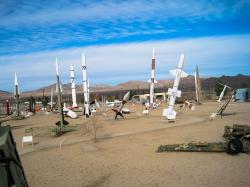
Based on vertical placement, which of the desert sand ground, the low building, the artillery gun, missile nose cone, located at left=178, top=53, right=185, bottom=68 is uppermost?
missile nose cone, located at left=178, top=53, right=185, bottom=68

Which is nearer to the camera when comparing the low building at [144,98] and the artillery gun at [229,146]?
the artillery gun at [229,146]

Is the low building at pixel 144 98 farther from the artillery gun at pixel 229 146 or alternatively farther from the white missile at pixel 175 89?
the artillery gun at pixel 229 146

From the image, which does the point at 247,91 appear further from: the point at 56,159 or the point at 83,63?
the point at 56,159

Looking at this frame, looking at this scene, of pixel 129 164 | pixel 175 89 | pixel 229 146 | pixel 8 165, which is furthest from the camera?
pixel 175 89

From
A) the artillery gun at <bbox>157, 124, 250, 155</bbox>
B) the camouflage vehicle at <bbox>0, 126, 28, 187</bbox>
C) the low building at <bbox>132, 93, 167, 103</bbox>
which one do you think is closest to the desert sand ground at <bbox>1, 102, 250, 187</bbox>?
the artillery gun at <bbox>157, 124, 250, 155</bbox>

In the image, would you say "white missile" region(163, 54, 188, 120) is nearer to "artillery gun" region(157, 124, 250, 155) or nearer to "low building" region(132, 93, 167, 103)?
"artillery gun" region(157, 124, 250, 155)

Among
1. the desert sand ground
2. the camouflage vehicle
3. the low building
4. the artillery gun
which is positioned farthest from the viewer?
the low building

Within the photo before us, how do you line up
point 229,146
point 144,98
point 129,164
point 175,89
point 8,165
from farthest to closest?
point 144,98 → point 175,89 → point 229,146 → point 129,164 → point 8,165

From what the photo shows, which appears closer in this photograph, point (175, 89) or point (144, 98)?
point (175, 89)

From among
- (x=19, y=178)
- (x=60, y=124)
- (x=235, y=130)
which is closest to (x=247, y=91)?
(x=60, y=124)

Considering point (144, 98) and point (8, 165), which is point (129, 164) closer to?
point (8, 165)

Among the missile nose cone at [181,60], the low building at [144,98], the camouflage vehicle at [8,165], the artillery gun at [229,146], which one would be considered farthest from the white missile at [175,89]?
the low building at [144,98]

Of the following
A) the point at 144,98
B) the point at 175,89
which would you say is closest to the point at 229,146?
the point at 175,89

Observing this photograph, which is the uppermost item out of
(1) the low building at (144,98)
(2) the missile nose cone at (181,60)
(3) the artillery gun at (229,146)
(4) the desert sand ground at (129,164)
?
(2) the missile nose cone at (181,60)
